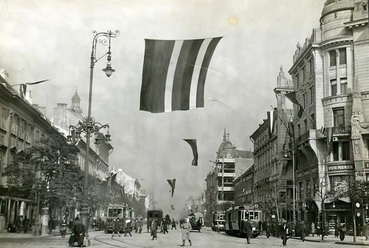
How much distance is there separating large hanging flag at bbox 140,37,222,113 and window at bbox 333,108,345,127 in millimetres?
36331

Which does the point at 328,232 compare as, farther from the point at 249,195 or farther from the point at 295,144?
the point at 249,195

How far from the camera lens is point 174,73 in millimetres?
16828

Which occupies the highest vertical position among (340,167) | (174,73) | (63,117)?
(63,117)

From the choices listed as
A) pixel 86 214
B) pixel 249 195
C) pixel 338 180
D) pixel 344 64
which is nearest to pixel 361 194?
→ pixel 338 180

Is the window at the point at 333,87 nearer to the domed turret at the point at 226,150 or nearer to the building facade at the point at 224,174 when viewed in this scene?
the building facade at the point at 224,174

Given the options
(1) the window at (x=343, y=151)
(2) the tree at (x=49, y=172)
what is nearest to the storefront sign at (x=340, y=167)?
(1) the window at (x=343, y=151)

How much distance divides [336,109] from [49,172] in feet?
92.6

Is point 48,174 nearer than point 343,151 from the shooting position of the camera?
Yes

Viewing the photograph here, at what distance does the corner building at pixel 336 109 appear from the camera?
48.1 metres

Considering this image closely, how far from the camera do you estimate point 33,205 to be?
167 feet

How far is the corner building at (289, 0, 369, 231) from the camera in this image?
4812 cm

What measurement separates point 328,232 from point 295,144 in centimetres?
1126

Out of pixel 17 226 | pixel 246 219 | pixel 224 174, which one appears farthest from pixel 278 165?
pixel 224 174

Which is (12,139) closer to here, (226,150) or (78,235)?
(78,235)
